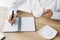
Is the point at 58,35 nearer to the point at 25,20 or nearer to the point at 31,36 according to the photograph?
the point at 31,36

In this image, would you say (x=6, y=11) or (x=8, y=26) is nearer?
(x=8, y=26)

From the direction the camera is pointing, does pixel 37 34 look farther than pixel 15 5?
No

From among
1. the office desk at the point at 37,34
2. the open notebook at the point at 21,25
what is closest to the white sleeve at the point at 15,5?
the open notebook at the point at 21,25

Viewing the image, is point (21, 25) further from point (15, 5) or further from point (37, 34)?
point (15, 5)

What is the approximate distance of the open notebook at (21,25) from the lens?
123 cm

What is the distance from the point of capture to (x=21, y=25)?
4.20 feet

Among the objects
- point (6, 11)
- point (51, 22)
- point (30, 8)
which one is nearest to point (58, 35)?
point (51, 22)

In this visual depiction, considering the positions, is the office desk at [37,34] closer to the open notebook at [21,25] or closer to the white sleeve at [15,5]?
the open notebook at [21,25]

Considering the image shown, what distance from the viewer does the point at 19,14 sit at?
56.2 inches

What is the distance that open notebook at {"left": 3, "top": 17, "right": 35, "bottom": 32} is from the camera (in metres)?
1.23

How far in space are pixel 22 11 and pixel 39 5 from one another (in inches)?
8.3

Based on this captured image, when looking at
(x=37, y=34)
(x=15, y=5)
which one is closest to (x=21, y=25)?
(x=37, y=34)

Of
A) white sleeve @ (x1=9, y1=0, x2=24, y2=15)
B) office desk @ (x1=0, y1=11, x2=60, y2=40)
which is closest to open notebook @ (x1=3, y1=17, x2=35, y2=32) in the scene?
office desk @ (x1=0, y1=11, x2=60, y2=40)

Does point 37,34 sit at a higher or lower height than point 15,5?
lower
